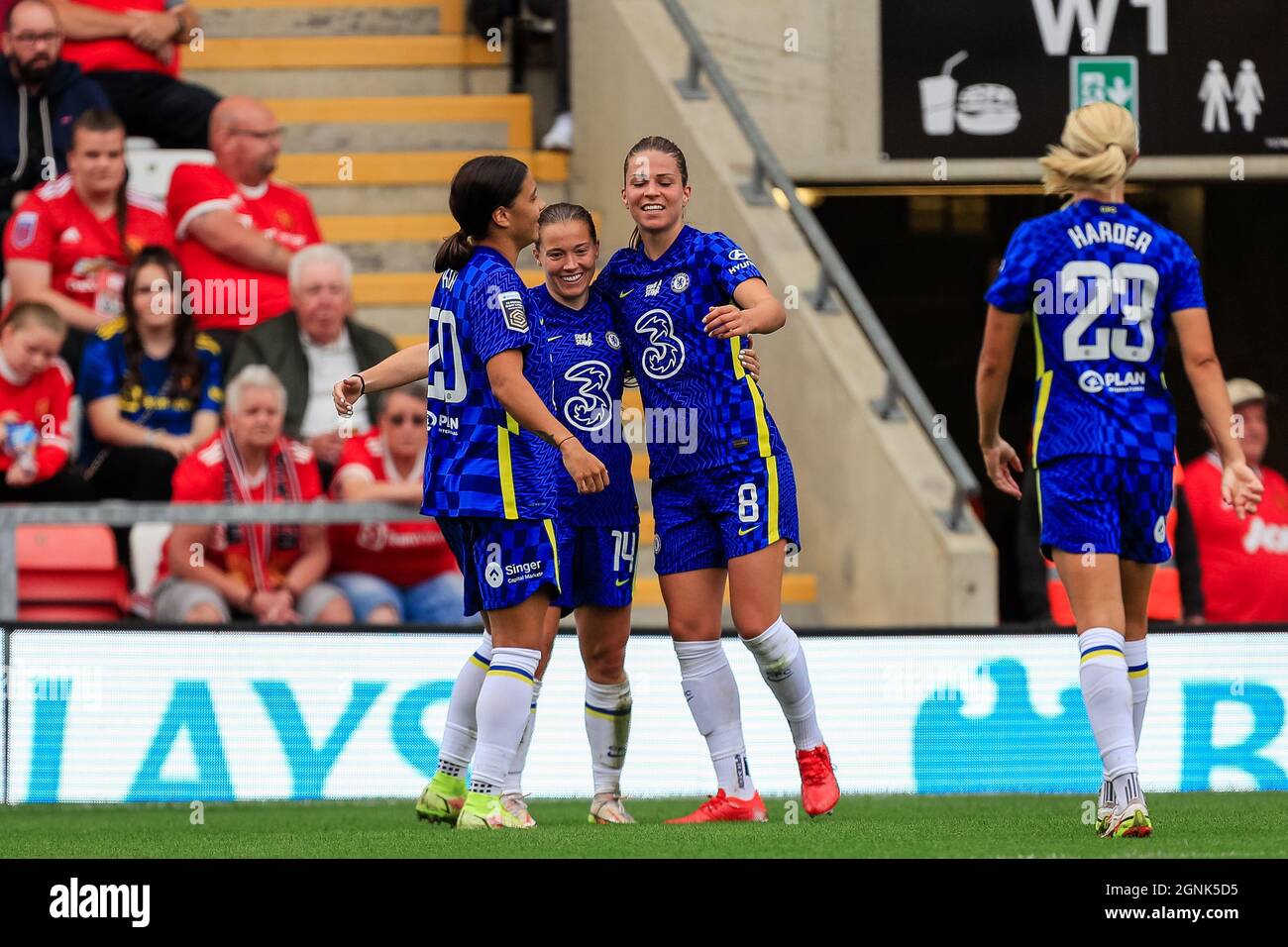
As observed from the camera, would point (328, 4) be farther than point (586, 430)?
Yes

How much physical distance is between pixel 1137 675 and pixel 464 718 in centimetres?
216

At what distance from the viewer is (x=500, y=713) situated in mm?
6391

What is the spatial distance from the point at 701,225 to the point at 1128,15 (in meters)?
3.25

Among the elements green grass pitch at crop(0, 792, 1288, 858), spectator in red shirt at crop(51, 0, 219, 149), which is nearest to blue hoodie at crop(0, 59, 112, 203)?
spectator in red shirt at crop(51, 0, 219, 149)

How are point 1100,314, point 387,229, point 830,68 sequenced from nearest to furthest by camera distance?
point 1100,314 < point 387,229 < point 830,68

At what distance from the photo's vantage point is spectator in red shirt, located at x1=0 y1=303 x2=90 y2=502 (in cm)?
1061

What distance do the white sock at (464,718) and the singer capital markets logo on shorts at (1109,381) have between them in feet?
6.94

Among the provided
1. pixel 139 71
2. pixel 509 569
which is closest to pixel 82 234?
pixel 139 71

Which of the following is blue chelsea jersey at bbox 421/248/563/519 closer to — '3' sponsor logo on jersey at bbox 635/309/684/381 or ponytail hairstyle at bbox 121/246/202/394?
'3' sponsor logo on jersey at bbox 635/309/684/381

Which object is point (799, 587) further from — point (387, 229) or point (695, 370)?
point (695, 370)

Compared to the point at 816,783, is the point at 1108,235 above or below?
above

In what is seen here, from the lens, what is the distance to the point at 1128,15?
1359cm

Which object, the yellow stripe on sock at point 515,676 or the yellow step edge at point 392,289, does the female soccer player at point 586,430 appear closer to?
the yellow stripe on sock at point 515,676

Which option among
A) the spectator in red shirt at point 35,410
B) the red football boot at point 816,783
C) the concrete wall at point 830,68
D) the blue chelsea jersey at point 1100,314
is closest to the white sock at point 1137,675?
the blue chelsea jersey at point 1100,314
